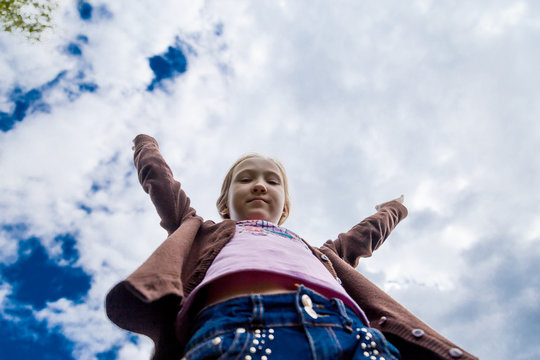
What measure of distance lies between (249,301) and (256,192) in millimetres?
1350

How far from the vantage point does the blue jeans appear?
1351 millimetres

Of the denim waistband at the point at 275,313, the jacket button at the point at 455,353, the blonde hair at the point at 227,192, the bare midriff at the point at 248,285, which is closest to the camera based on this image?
the denim waistband at the point at 275,313

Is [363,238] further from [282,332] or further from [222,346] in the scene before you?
[222,346]

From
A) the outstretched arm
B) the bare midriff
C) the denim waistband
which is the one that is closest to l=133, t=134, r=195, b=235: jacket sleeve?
the bare midriff

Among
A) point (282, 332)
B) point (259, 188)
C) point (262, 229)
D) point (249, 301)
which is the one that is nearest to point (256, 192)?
point (259, 188)

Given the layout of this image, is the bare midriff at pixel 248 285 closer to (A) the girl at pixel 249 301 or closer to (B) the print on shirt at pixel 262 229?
(A) the girl at pixel 249 301

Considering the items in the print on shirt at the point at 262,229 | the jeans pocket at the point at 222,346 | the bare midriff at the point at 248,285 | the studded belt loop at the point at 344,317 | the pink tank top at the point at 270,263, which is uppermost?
the print on shirt at the point at 262,229

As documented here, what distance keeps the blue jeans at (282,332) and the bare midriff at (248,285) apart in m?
0.11

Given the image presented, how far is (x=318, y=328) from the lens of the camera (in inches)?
58.1

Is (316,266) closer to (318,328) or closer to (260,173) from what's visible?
(318,328)

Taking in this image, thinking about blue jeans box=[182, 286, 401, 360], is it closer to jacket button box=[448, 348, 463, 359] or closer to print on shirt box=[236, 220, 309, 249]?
jacket button box=[448, 348, 463, 359]

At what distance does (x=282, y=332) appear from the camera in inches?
56.2

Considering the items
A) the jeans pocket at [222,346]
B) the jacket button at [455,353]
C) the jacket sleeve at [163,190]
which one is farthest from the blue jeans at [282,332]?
the jacket sleeve at [163,190]

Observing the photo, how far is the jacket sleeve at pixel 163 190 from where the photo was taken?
2605 mm
